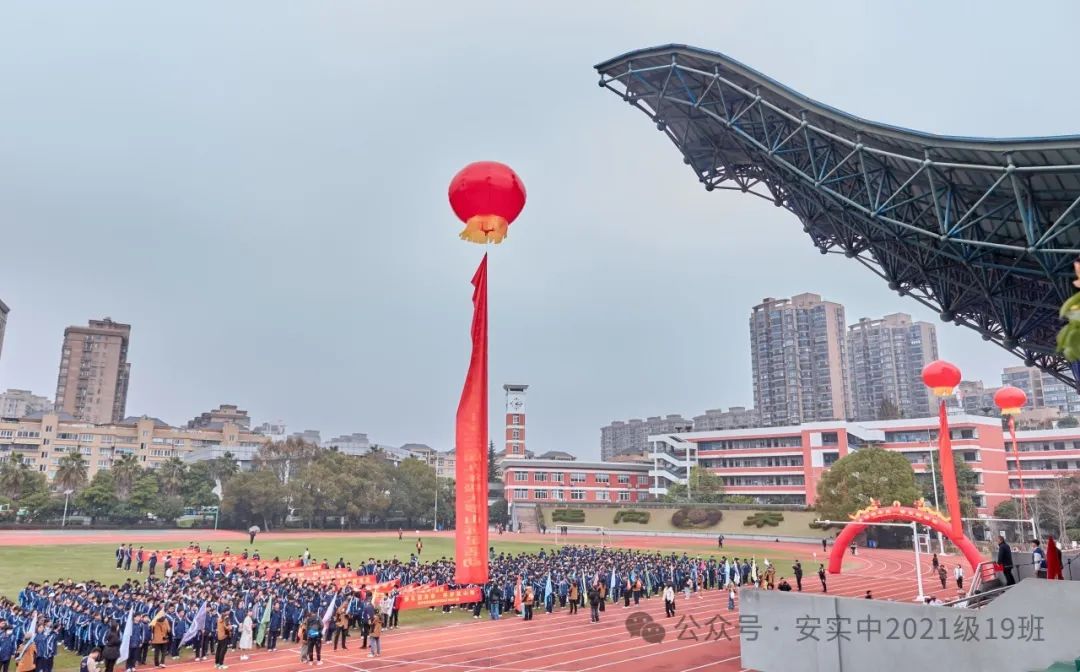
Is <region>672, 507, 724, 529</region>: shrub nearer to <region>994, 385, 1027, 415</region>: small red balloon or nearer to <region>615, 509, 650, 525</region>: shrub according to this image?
<region>615, 509, 650, 525</region>: shrub

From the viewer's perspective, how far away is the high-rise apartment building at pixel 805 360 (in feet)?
380

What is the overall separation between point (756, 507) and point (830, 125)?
4951 centimetres

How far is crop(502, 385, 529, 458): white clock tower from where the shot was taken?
3445 inches

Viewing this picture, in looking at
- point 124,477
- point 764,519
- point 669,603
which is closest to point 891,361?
point 764,519

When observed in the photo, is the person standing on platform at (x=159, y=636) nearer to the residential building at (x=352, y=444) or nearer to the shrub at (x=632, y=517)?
the shrub at (x=632, y=517)

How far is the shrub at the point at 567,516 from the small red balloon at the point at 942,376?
163ft

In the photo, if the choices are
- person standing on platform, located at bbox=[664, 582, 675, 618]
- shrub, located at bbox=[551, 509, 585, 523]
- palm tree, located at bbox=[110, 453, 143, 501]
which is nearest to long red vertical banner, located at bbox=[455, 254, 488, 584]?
person standing on platform, located at bbox=[664, 582, 675, 618]

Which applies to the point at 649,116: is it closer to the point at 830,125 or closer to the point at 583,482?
the point at 830,125

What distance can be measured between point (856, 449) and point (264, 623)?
58.8m

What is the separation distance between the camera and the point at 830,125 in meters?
17.5

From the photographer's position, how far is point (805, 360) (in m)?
117

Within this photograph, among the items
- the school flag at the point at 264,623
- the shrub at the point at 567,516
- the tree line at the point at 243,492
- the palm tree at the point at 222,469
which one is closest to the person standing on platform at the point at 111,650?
the school flag at the point at 264,623

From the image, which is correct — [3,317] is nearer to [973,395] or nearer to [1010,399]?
[1010,399]

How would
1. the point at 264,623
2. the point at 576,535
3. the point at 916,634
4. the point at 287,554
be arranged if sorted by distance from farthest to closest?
the point at 576,535
the point at 287,554
the point at 264,623
the point at 916,634
